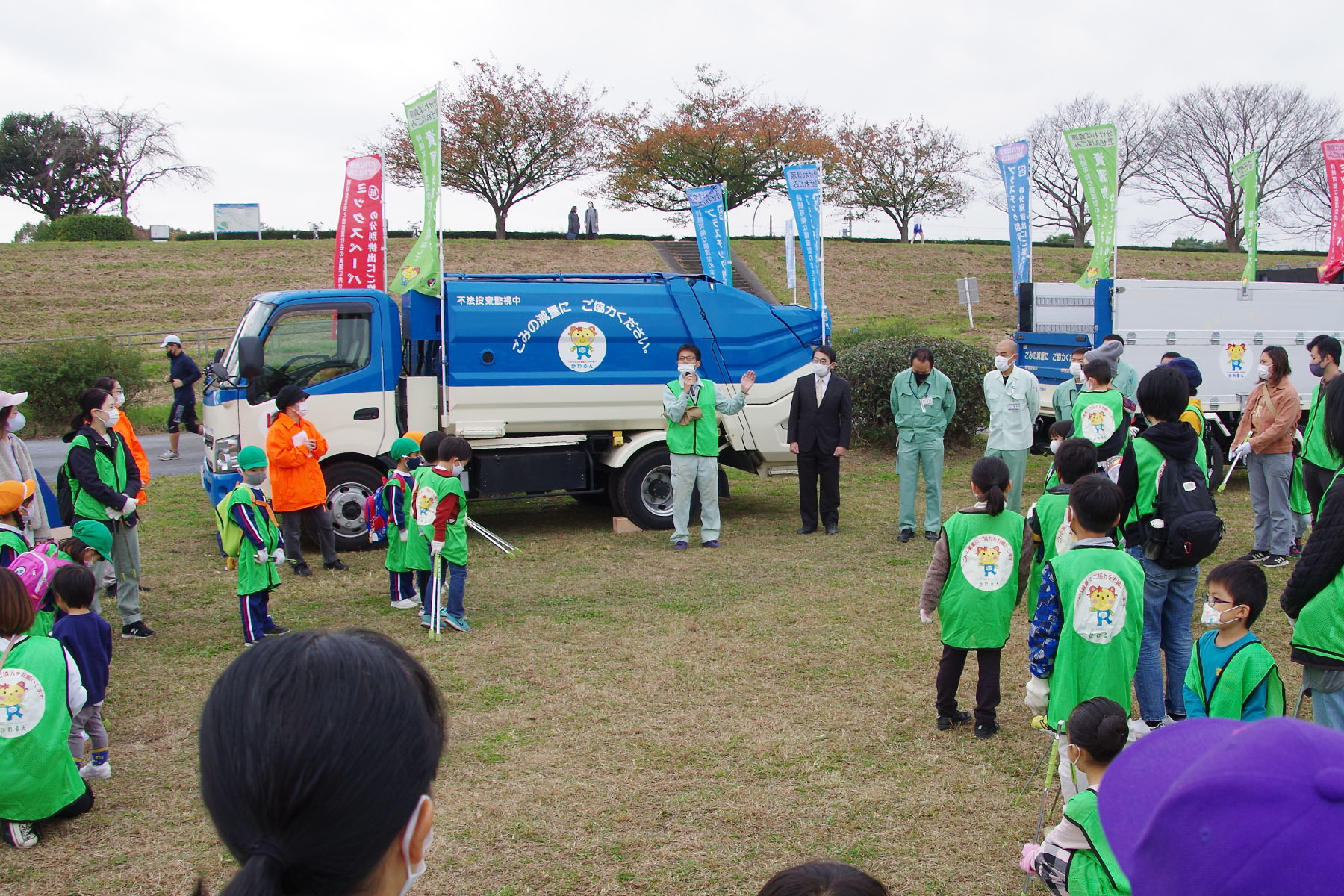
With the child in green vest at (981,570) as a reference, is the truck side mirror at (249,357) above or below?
above

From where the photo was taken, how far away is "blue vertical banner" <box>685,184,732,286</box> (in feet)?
52.1

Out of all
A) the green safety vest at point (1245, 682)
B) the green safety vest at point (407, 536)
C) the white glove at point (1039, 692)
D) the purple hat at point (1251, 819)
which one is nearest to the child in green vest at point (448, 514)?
the green safety vest at point (407, 536)

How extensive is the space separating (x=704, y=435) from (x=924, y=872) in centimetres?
581

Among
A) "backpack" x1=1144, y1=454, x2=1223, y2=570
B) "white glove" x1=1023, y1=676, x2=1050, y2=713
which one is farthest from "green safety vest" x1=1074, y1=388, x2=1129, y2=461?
"white glove" x1=1023, y1=676, x2=1050, y2=713

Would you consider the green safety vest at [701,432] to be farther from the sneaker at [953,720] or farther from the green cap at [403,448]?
the sneaker at [953,720]

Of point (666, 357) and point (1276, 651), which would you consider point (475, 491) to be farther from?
point (1276, 651)

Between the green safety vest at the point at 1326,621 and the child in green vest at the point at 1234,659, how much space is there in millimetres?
168

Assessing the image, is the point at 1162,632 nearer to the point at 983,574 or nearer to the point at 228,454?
the point at 983,574

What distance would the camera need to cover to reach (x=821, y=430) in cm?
976

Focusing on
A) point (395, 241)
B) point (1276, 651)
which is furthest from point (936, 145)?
point (1276, 651)

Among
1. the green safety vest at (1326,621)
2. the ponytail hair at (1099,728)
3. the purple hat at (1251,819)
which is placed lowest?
the ponytail hair at (1099,728)

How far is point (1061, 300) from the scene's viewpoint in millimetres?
13234

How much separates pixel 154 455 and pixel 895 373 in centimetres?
1167

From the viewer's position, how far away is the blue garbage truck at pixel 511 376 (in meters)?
8.88
